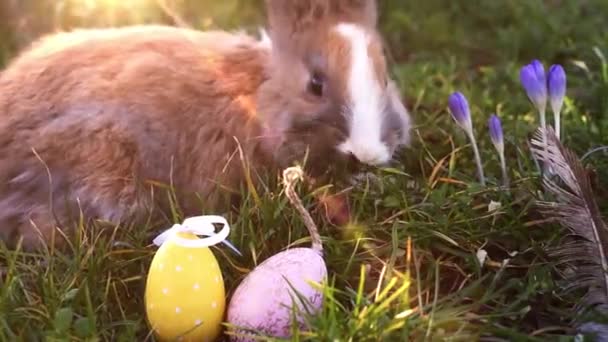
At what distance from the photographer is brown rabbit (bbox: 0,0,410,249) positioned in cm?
295

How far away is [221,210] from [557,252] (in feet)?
3.60

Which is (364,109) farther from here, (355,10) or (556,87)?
(556,87)

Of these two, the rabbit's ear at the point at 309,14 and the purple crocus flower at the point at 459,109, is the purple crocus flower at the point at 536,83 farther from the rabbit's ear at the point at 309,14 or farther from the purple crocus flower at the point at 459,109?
the rabbit's ear at the point at 309,14

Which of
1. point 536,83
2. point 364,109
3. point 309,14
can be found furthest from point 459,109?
point 309,14

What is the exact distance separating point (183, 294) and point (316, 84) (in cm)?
94

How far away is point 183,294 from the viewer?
237 centimetres

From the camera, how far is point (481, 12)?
213 inches

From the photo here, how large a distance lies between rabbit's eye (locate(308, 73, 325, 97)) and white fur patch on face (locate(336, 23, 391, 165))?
0.43 ft

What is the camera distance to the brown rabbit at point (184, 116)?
2945 mm

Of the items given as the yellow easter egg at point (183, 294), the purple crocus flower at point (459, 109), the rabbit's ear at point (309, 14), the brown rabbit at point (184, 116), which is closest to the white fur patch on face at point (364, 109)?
the brown rabbit at point (184, 116)

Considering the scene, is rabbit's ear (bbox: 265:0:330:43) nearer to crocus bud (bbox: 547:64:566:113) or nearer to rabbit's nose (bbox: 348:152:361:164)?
rabbit's nose (bbox: 348:152:361:164)

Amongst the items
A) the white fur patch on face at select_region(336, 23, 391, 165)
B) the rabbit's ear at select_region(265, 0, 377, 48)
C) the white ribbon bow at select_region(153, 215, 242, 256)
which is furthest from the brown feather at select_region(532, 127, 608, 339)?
the white ribbon bow at select_region(153, 215, 242, 256)

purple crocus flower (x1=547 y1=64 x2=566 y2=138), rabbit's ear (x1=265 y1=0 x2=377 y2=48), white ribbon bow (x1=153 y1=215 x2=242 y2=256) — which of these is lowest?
white ribbon bow (x1=153 y1=215 x2=242 y2=256)

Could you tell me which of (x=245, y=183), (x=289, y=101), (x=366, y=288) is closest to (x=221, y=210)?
(x=245, y=183)
